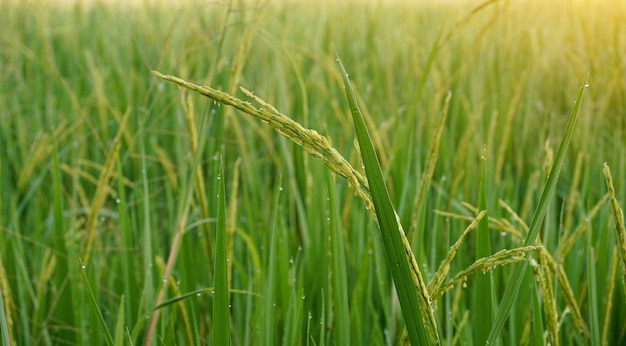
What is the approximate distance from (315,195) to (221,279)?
0.55m

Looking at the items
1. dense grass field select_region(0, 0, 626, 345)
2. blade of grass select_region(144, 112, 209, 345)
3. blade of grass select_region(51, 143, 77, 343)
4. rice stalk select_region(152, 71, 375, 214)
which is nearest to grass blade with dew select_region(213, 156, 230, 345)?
dense grass field select_region(0, 0, 626, 345)

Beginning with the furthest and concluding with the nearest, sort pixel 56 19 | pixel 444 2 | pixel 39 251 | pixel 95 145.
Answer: pixel 444 2, pixel 56 19, pixel 95 145, pixel 39 251

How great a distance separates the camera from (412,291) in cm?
44

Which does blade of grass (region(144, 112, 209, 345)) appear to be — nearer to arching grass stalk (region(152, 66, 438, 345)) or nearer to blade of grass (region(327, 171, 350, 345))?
blade of grass (region(327, 171, 350, 345))

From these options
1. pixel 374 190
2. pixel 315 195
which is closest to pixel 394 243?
pixel 374 190

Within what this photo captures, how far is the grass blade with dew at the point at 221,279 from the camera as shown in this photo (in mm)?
502

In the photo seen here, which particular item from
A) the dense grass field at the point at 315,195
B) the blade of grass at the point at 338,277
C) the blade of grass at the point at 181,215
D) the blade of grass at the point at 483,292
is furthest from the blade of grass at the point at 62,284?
the blade of grass at the point at 483,292

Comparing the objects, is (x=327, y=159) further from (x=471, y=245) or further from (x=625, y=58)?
(x=625, y=58)

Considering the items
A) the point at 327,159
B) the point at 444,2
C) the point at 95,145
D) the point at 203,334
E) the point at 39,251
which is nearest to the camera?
the point at 327,159

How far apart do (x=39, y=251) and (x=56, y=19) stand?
2495mm

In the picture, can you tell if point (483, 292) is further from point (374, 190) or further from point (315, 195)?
point (315, 195)

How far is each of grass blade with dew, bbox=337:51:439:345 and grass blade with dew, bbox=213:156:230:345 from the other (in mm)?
122

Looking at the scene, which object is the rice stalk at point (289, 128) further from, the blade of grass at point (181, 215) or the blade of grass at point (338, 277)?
the blade of grass at point (181, 215)

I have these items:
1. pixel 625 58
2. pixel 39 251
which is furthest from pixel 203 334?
pixel 625 58
